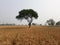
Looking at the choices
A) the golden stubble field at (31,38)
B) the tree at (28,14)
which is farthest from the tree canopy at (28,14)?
the golden stubble field at (31,38)

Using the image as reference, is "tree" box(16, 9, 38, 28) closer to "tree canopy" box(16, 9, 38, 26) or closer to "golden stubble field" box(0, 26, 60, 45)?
"tree canopy" box(16, 9, 38, 26)

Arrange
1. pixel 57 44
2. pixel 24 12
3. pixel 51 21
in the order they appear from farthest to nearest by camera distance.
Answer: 1. pixel 51 21
2. pixel 24 12
3. pixel 57 44

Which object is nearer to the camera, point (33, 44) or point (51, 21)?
point (33, 44)

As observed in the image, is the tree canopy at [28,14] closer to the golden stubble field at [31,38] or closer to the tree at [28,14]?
the tree at [28,14]

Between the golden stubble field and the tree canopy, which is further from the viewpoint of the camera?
the tree canopy

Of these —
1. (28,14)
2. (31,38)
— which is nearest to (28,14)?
(28,14)

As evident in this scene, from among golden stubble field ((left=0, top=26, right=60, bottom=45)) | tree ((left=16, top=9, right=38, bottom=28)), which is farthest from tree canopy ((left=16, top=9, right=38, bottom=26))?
golden stubble field ((left=0, top=26, right=60, bottom=45))

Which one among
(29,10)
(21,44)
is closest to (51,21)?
(29,10)

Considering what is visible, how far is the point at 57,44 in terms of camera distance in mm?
9320

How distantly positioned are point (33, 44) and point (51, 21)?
138858mm

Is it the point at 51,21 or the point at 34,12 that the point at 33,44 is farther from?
the point at 51,21

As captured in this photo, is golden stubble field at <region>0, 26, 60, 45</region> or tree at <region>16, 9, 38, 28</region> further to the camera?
tree at <region>16, 9, 38, 28</region>

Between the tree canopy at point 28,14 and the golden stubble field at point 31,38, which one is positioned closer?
the golden stubble field at point 31,38

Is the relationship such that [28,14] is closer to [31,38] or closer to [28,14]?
[28,14]
